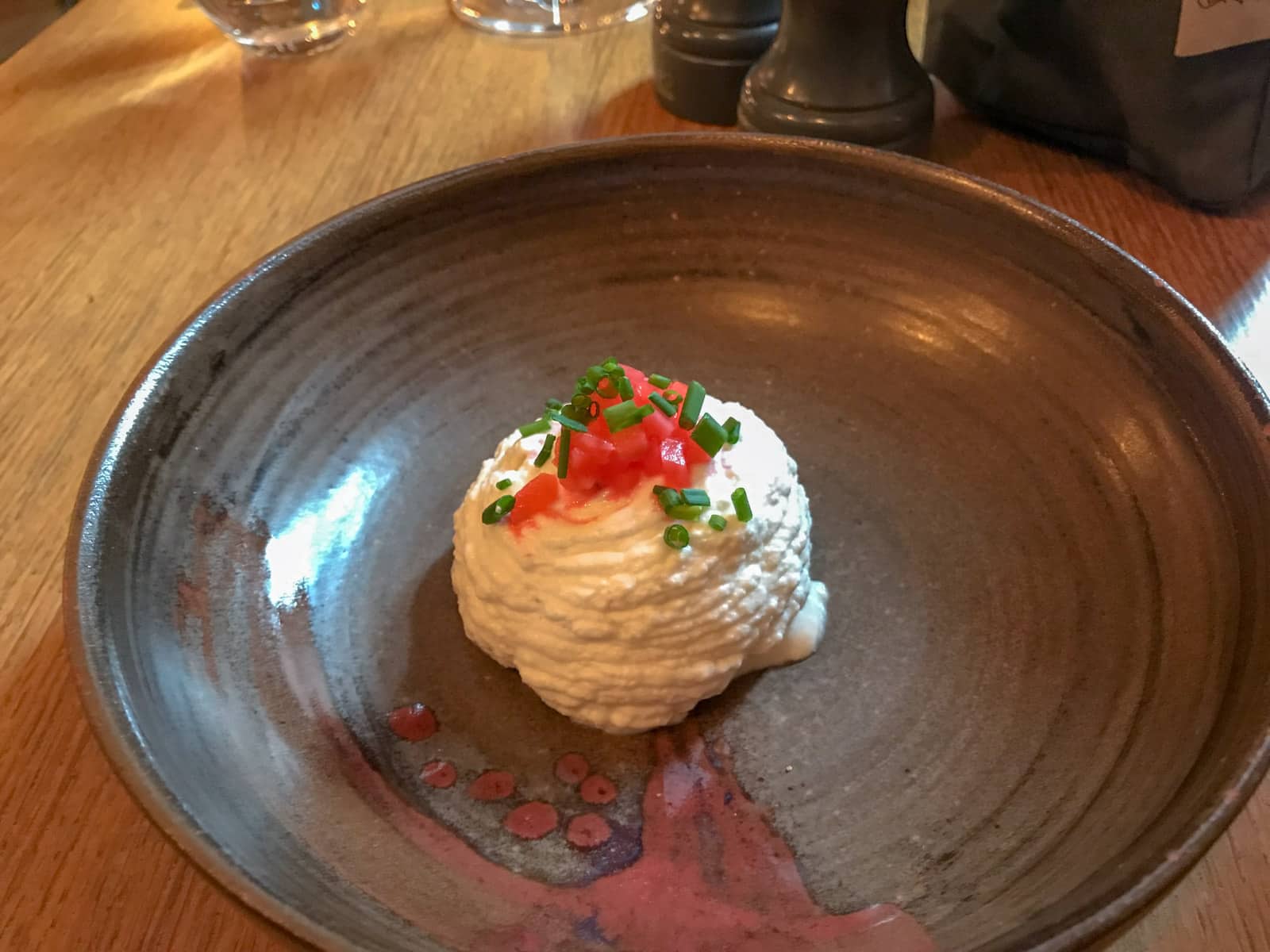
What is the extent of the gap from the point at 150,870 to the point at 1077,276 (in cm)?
122

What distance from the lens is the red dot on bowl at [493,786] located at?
993 mm

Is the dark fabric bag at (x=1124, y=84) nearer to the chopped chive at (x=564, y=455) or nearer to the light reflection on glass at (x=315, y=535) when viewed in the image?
the chopped chive at (x=564, y=455)

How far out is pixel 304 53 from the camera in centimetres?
226

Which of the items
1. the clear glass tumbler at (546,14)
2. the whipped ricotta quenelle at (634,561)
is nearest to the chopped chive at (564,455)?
the whipped ricotta quenelle at (634,561)

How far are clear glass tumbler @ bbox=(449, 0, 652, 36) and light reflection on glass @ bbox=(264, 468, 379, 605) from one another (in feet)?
4.71

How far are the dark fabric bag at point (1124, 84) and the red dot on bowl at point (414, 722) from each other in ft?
4.57

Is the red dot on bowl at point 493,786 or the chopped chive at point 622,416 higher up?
the chopped chive at point 622,416

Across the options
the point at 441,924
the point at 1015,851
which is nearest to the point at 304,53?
the point at 441,924

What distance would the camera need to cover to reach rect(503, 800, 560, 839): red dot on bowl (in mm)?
956

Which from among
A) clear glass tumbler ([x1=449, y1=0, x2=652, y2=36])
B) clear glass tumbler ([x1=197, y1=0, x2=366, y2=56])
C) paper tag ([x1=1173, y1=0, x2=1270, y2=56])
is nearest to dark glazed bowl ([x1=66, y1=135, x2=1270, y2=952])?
paper tag ([x1=1173, y1=0, x2=1270, y2=56])

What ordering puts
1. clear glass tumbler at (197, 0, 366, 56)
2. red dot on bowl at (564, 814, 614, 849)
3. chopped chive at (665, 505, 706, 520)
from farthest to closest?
clear glass tumbler at (197, 0, 366, 56)
chopped chive at (665, 505, 706, 520)
red dot on bowl at (564, 814, 614, 849)

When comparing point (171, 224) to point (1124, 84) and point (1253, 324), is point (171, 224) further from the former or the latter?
point (1253, 324)

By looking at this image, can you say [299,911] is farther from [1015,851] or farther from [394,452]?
Result: [394,452]

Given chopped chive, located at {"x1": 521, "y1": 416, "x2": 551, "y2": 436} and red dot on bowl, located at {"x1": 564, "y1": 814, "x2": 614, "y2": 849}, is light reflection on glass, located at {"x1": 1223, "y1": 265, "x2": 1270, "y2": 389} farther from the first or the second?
red dot on bowl, located at {"x1": 564, "y1": 814, "x2": 614, "y2": 849}
